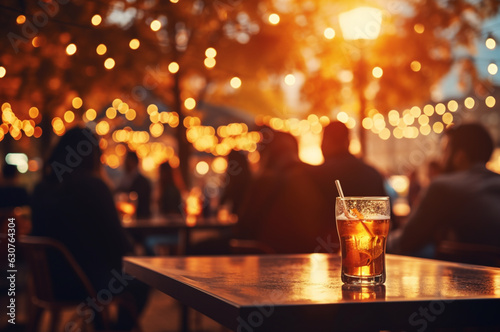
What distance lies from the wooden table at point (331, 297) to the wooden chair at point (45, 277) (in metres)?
1.26


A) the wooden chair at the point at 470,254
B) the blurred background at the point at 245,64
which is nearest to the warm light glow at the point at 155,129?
the blurred background at the point at 245,64

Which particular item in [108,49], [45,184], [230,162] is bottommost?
[45,184]

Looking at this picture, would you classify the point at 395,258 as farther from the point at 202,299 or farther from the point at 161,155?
the point at 161,155

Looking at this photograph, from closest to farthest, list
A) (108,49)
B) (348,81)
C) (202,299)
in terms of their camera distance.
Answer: (202,299)
(108,49)
(348,81)

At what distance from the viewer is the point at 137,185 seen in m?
7.70

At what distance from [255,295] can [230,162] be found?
20.2ft

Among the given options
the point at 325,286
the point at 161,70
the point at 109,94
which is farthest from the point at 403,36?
the point at 325,286

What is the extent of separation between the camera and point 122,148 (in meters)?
14.3

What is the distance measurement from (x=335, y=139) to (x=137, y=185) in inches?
155

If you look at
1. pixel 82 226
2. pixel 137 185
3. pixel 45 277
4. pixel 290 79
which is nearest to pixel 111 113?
pixel 290 79

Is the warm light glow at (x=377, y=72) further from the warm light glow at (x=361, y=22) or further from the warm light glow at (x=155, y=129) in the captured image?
the warm light glow at (x=155, y=129)

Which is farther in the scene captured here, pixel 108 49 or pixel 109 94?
pixel 109 94

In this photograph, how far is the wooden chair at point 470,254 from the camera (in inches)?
110

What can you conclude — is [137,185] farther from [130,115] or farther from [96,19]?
[130,115]
